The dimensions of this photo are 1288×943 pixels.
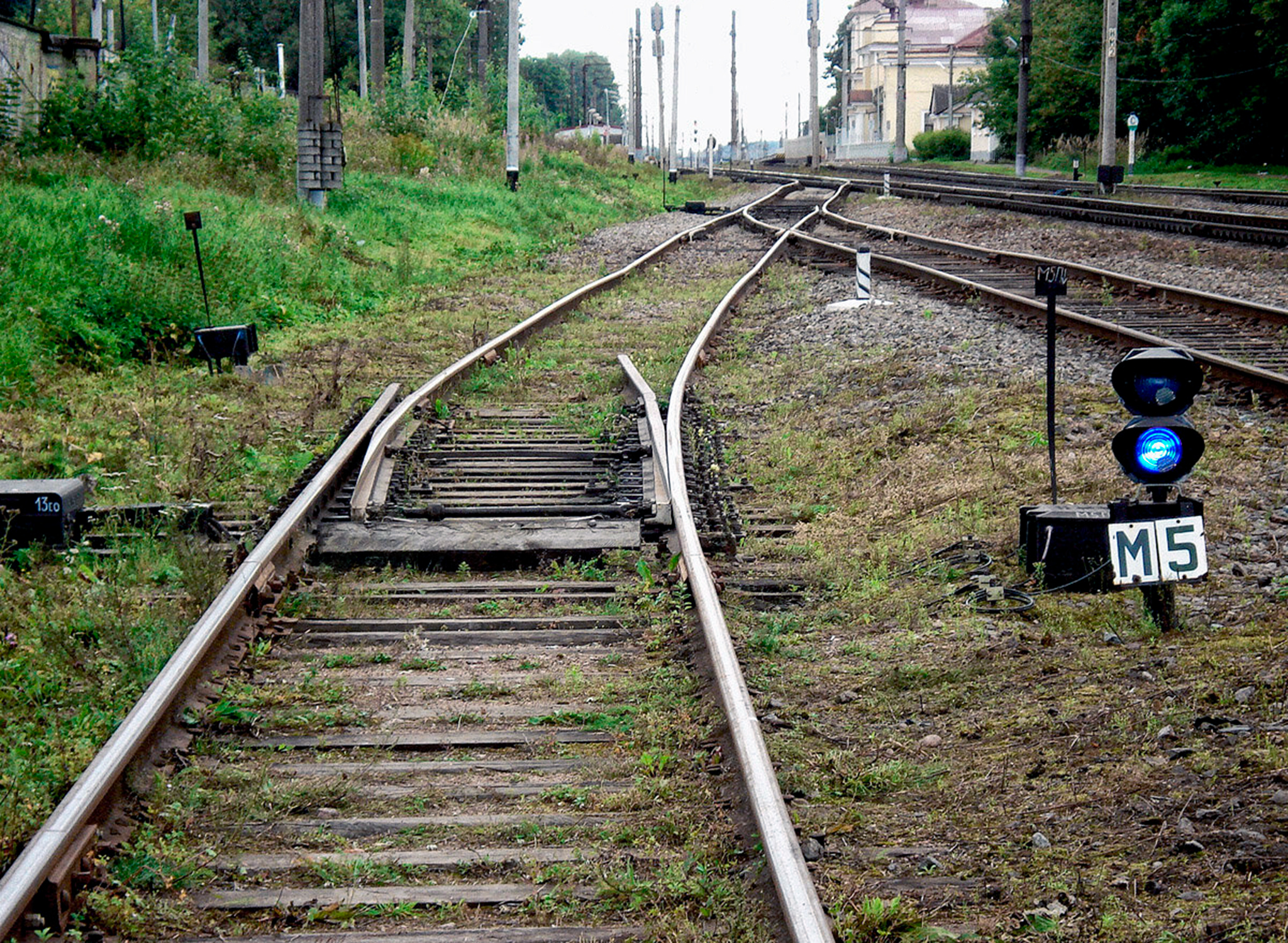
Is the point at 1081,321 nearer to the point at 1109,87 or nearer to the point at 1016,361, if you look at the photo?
the point at 1016,361

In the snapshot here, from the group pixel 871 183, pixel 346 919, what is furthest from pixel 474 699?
pixel 871 183

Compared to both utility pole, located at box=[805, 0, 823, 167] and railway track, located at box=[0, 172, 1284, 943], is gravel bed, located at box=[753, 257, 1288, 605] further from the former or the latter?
utility pole, located at box=[805, 0, 823, 167]

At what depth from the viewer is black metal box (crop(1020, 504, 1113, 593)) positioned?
5.89m

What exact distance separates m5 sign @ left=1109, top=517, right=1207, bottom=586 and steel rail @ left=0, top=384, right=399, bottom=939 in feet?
11.1

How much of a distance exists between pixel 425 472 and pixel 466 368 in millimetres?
3218

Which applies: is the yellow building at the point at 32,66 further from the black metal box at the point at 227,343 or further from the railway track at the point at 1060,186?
the railway track at the point at 1060,186

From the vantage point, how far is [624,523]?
6.86 meters

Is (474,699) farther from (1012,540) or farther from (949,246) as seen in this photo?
(949,246)

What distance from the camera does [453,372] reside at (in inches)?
419

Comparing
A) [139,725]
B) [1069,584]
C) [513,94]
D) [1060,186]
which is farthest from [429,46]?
[139,725]

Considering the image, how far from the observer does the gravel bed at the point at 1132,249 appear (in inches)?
636

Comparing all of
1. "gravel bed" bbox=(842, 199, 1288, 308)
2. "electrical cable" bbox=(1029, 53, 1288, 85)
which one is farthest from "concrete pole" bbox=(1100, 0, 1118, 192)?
"gravel bed" bbox=(842, 199, 1288, 308)

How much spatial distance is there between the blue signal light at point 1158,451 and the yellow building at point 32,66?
17883 mm

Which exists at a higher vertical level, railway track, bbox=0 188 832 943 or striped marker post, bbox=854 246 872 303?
striped marker post, bbox=854 246 872 303
